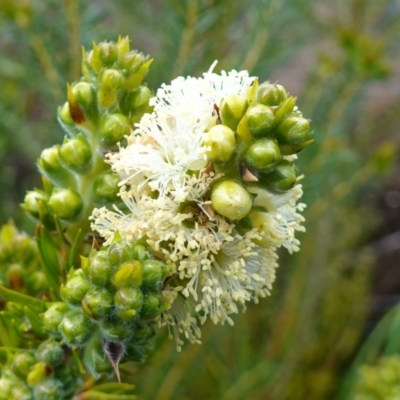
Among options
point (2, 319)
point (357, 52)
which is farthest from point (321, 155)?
point (2, 319)

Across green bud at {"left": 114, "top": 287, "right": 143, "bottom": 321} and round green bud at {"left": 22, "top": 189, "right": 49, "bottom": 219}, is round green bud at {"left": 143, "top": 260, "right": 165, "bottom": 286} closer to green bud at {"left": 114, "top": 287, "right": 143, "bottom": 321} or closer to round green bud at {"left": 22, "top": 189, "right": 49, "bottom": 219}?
green bud at {"left": 114, "top": 287, "right": 143, "bottom": 321}

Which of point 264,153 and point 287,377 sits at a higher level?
point 264,153

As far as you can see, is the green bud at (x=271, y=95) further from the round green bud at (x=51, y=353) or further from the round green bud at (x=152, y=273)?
the round green bud at (x=51, y=353)

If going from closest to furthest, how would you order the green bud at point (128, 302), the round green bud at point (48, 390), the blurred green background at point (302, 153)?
the green bud at point (128, 302)
the round green bud at point (48, 390)
the blurred green background at point (302, 153)

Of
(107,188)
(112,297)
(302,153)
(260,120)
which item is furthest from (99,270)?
(302,153)

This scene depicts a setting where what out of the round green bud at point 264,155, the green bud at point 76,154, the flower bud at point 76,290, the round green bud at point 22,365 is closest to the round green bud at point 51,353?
the round green bud at point 22,365

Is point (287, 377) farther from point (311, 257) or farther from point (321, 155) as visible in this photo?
point (321, 155)
